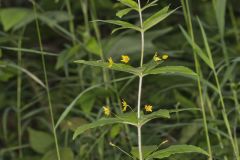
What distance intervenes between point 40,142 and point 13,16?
1.22 ft

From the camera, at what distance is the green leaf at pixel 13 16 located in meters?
1.39

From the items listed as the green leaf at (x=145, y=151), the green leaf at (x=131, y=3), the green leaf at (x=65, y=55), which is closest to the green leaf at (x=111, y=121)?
the green leaf at (x=145, y=151)

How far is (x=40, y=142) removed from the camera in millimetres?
1526

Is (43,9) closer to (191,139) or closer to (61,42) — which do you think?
(191,139)

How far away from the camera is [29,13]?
1.44 m

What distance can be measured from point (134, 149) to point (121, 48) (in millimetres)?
704

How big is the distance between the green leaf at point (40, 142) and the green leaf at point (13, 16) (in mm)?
326

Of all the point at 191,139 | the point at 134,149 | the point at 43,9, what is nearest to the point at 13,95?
the point at 43,9

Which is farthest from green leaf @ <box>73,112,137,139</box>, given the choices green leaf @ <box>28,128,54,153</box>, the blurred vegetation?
green leaf @ <box>28,128,54,153</box>

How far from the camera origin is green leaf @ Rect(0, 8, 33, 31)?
1.39 metres

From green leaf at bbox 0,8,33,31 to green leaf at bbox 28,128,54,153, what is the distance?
12.8 inches

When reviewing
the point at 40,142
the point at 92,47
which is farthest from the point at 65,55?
the point at 40,142

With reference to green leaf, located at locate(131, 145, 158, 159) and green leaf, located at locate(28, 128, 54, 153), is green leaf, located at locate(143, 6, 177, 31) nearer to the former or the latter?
green leaf, located at locate(131, 145, 158, 159)

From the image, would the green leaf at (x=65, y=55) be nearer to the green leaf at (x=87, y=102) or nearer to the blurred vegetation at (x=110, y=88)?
the blurred vegetation at (x=110, y=88)
